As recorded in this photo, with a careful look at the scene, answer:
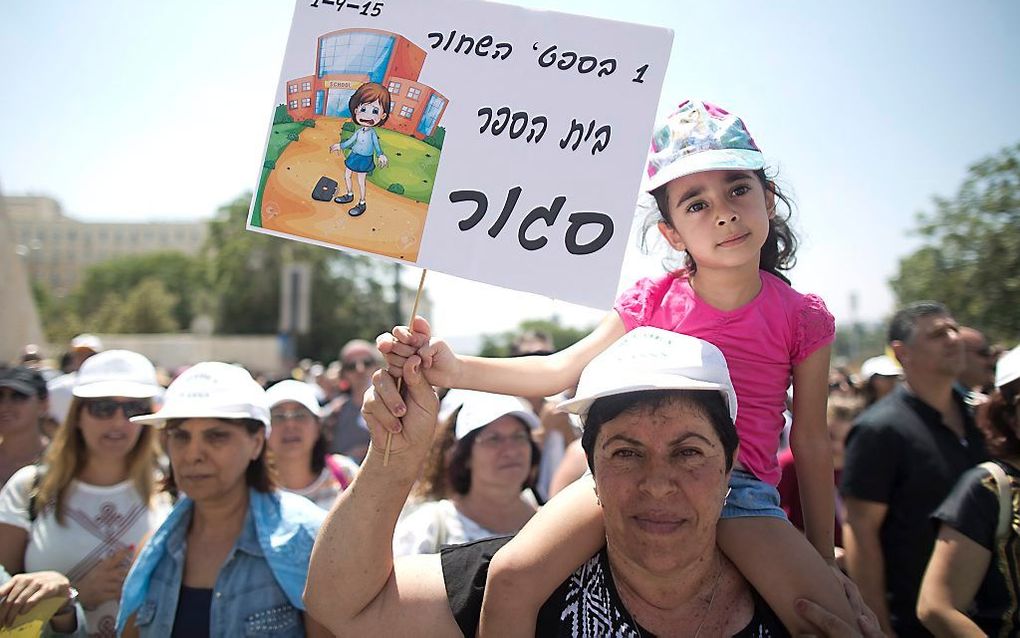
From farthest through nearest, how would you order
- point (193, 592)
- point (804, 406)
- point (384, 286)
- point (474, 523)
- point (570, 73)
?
point (384, 286) < point (474, 523) < point (193, 592) < point (804, 406) < point (570, 73)

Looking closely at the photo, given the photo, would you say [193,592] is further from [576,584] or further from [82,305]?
[82,305]

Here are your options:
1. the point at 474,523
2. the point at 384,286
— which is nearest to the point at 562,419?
the point at 474,523

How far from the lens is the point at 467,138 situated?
2293mm

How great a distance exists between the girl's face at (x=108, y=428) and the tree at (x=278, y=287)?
144 feet

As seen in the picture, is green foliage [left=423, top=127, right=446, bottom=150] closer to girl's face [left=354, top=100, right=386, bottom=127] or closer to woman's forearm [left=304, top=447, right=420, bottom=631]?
girl's face [left=354, top=100, right=386, bottom=127]

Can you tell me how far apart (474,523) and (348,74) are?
2.46 m

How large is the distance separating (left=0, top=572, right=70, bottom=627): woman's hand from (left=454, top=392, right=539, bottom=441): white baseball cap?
6.48 ft

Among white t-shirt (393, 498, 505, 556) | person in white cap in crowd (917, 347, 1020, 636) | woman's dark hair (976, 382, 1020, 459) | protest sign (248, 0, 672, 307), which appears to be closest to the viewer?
protest sign (248, 0, 672, 307)

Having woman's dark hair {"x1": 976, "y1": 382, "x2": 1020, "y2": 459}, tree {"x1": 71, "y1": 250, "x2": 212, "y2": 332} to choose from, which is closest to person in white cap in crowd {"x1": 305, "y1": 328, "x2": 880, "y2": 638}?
woman's dark hair {"x1": 976, "y1": 382, "x2": 1020, "y2": 459}

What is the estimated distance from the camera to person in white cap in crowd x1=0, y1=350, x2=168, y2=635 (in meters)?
3.48

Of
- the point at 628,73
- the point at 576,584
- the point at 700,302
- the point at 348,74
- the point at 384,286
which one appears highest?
the point at 628,73

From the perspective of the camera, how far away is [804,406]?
243 cm

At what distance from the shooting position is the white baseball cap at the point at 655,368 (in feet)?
6.64

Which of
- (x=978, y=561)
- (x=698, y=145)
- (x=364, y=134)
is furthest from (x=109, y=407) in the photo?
(x=978, y=561)
